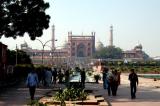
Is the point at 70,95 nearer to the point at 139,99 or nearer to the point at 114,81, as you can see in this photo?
the point at 139,99

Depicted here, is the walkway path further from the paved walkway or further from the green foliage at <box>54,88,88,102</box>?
the green foliage at <box>54,88,88,102</box>

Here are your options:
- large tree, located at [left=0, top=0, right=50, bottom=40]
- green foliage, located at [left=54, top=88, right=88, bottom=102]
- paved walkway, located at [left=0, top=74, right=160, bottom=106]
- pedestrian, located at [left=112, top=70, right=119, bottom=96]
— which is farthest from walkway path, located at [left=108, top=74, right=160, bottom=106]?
large tree, located at [left=0, top=0, right=50, bottom=40]

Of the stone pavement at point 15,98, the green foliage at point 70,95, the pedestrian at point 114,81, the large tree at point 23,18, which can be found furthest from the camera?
the large tree at point 23,18

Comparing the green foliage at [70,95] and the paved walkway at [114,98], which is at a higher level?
the green foliage at [70,95]

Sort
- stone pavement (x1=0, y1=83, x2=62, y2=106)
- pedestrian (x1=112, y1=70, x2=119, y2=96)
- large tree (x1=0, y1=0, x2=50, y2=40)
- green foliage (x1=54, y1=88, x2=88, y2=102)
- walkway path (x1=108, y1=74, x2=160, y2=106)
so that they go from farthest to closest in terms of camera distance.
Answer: large tree (x1=0, y1=0, x2=50, y2=40), pedestrian (x1=112, y1=70, x2=119, y2=96), stone pavement (x1=0, y1=83, x2=62, y2=106), walkway path (x1=108, y1=74, x2=160, y2=106), green foliage (x1=54, y1=88, x2=88, y2=102)

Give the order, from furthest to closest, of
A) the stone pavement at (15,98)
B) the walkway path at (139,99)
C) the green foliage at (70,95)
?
the stone pavement at (15,98)
the walkway path at (139,99)
the green foliage at (70,95)

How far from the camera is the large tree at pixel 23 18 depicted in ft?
116

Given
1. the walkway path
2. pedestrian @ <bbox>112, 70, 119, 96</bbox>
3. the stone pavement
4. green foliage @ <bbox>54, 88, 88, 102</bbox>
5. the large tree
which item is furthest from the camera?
the large tree

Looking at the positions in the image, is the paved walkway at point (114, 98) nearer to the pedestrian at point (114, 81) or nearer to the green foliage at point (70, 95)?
the pedestrian at point (114, 81)

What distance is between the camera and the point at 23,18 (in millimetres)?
36000

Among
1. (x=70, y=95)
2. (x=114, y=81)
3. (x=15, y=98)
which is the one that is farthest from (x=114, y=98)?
(x=15, y=98)

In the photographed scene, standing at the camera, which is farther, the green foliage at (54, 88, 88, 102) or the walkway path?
the walkway path

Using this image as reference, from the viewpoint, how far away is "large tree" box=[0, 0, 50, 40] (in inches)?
1395

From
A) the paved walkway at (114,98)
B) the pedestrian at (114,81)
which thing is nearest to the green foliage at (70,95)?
the paved walkway at (114,98)
